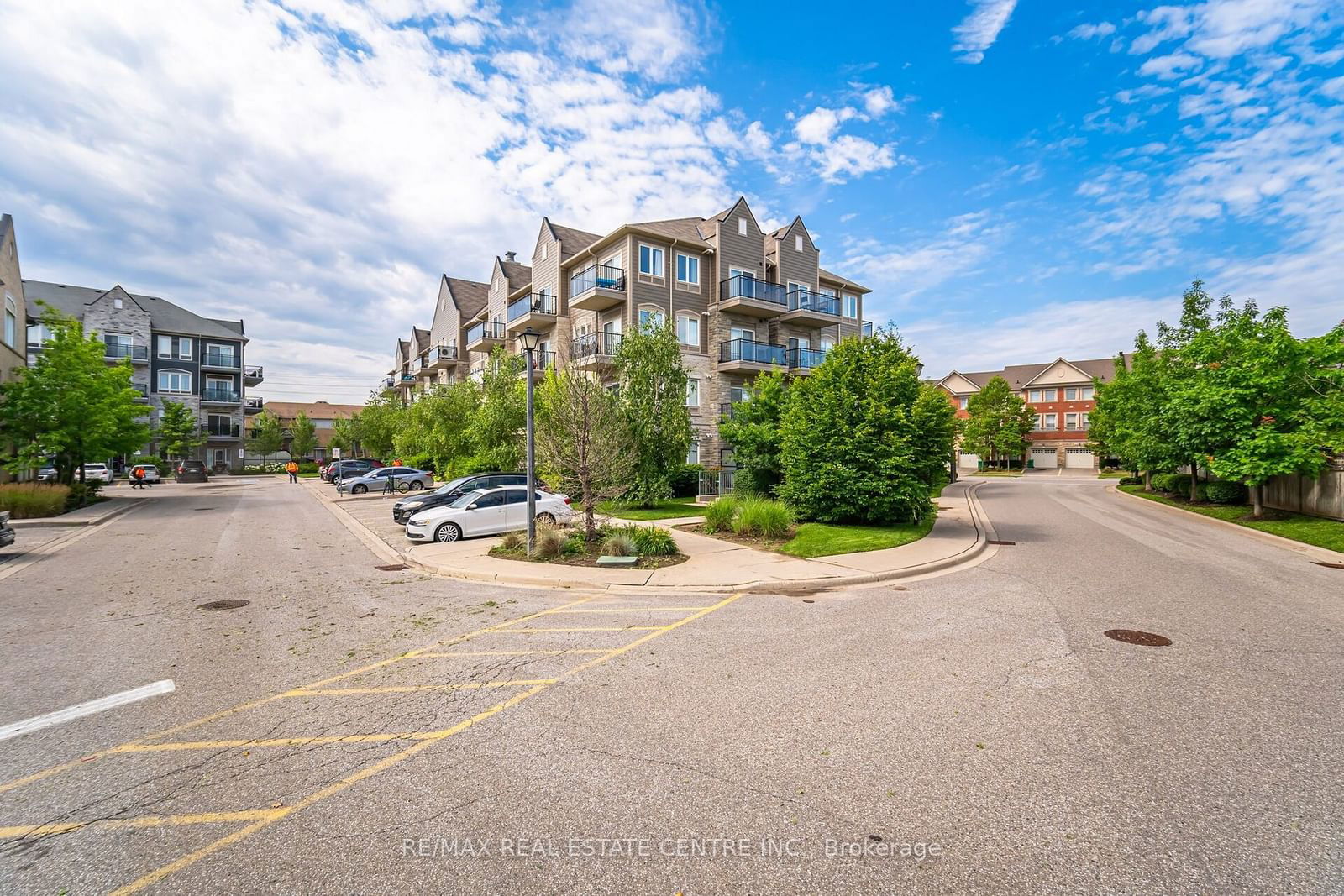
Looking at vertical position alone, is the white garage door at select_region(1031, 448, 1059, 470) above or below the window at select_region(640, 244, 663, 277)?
below

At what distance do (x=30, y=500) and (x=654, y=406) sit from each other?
2212 centimetres

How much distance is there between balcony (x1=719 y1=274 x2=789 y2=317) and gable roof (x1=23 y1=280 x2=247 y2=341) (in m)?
50.6

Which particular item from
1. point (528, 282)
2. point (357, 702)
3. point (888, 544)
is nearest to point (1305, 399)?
point (888, 544)

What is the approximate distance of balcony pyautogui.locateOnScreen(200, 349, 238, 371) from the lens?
54594 millimetres

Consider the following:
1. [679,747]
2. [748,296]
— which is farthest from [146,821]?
[748,296]

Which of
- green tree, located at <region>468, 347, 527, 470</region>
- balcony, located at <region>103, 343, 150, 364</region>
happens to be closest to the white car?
green tree, located at <region>468, 347, 527, 470</region>

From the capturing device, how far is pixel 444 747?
4.61 m

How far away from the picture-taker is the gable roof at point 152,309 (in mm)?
48250

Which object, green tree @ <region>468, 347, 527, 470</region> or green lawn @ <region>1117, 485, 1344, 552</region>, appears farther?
green tree @ <region>468, 347, 527, 470</region>

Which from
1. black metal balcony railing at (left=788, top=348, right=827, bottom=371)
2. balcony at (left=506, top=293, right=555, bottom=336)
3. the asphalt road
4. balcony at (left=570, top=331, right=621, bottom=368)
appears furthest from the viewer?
black metal balcony railing at (left=788, top=348, right=827, bottom=371)

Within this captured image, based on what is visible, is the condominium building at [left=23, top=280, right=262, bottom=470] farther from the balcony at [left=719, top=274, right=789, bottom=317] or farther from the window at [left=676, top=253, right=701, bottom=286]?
the balcony at [left=719, top=274, right=789, bottom=317]

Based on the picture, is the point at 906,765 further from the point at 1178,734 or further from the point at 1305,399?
the point at 1305,399

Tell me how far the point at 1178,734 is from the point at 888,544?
957 cm

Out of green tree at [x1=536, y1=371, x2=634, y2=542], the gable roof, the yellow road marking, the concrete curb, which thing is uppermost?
the gable roof
